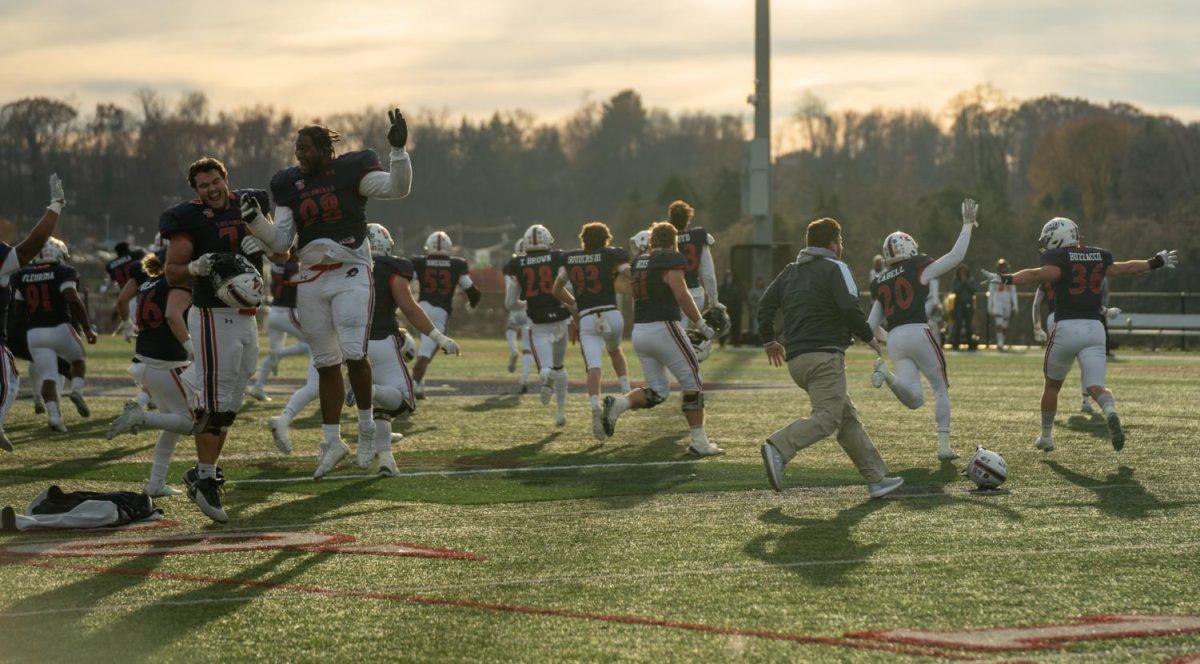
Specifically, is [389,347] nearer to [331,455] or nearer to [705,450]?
[331,455]

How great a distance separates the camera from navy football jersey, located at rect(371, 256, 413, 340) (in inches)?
464

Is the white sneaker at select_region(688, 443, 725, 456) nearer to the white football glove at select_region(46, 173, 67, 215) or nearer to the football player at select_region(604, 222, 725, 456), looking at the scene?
the football player at select_region(604, 222, 725, 456)

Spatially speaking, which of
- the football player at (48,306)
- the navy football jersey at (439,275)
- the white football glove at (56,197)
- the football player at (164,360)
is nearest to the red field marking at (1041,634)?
the football player at (164,360)

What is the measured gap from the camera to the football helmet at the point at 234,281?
843cm

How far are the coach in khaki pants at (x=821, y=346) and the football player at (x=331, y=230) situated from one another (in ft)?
8.71

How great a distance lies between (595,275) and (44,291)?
19.8 feet

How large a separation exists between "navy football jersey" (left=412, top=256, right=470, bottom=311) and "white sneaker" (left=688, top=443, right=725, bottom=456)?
6.49 m

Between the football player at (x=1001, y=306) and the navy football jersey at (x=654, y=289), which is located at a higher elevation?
the navy football jersey at (x=654, y=289)

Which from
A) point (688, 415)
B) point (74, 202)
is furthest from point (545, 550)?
point (74, 202)

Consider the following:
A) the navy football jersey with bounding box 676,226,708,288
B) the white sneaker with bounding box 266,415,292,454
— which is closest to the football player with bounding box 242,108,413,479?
the white sneaker with bounding box 266,415,292,454

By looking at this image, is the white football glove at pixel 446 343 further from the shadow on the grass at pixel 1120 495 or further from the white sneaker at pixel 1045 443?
the white sneaker at pixel 1045 443

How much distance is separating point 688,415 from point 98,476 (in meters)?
4.66

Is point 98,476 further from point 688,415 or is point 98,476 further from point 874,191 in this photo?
point 874,191

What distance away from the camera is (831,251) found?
9.70 m
